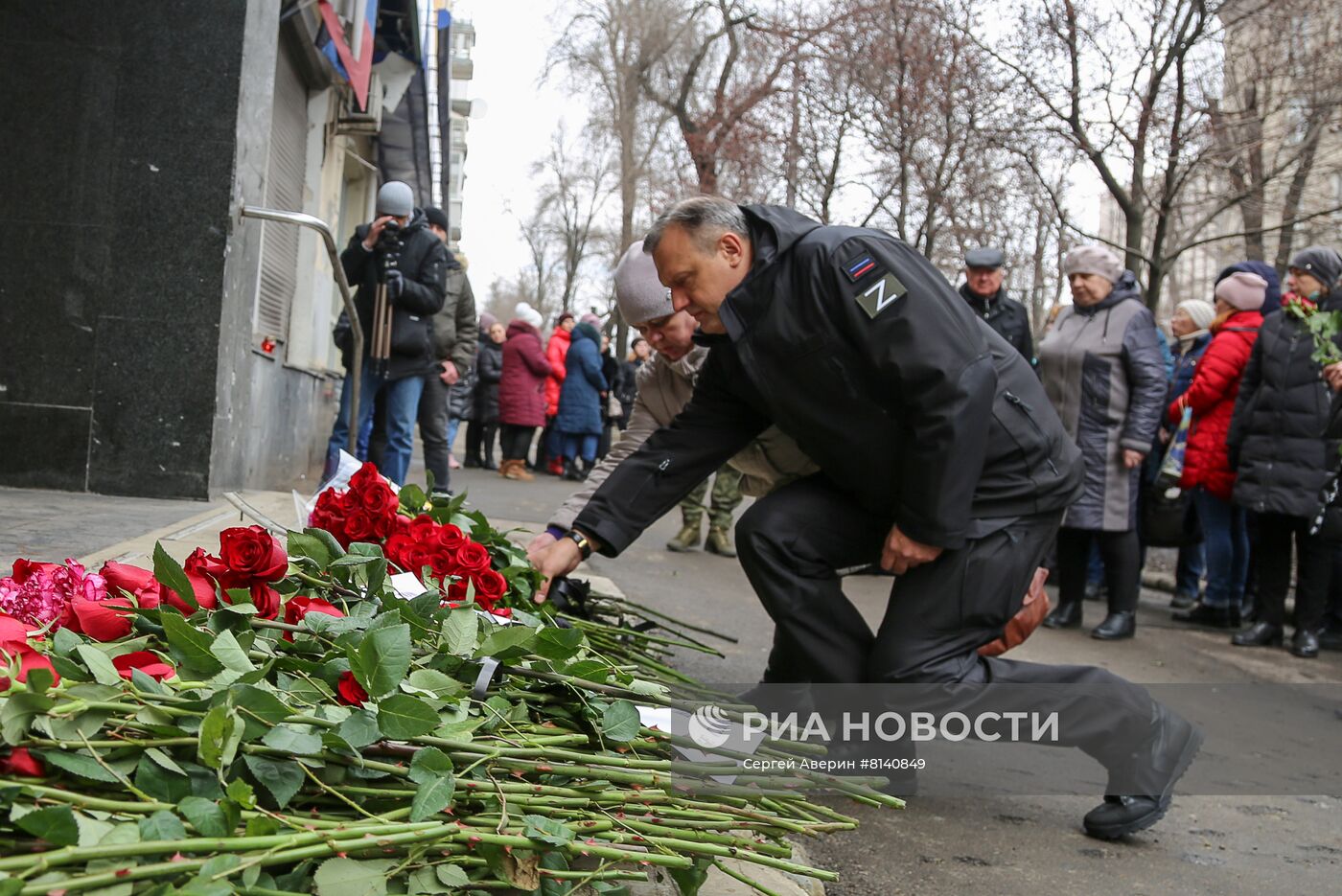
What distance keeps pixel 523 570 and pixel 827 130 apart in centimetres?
1550

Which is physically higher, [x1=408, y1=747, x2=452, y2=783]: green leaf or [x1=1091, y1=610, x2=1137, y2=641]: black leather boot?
[x1=408, y1=747, x2=452, y2=783]: green leaf

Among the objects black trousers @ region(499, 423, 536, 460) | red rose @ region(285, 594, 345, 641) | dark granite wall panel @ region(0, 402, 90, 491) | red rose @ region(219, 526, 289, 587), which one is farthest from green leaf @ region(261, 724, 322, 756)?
black trousers @ region(499, 423, 536, 460)

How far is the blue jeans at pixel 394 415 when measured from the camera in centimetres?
851

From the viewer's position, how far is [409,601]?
241 centimetres

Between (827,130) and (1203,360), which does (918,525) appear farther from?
(827,130)

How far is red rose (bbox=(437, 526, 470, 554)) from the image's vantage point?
2889mm

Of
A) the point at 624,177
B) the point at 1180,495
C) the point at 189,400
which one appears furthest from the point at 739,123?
the point at 189,400

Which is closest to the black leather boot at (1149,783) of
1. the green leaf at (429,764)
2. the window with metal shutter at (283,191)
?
the green leaf at (429,764)

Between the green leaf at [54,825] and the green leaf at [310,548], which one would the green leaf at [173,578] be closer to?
the green leaf at [310,548]

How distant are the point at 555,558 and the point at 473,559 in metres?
0.80

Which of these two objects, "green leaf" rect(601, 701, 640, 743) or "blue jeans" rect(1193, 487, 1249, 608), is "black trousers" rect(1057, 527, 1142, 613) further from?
"green leaf" rect(601, 701, 640, 743)

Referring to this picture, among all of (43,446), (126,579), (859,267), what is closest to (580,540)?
(859,267)

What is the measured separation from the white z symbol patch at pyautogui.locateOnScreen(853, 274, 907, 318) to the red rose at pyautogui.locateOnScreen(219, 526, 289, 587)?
1.57m

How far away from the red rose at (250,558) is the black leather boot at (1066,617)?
19.4 ft
